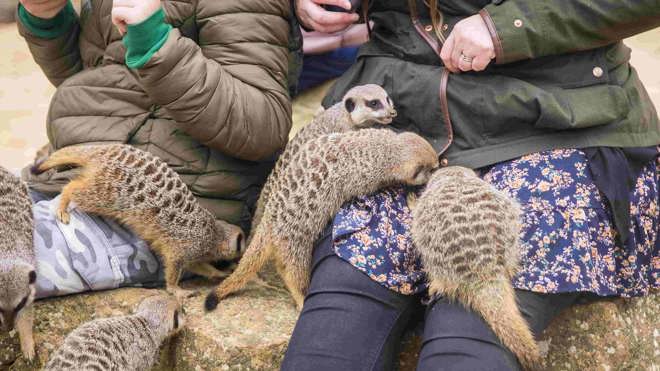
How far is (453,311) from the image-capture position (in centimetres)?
169

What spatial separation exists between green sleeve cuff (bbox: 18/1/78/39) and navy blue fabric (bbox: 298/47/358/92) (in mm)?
1336

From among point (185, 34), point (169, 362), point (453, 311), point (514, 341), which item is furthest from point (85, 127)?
point (514, 341)

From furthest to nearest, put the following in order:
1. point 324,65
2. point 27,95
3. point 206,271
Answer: point 27,95 → point 324,65 → point 206,271

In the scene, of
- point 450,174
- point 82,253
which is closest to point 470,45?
point 450,174

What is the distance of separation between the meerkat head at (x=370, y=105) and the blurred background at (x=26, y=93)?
1363 millimetres

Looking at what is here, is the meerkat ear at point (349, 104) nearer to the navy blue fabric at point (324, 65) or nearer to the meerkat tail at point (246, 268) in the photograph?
the meerkat tail at point (246, 268)

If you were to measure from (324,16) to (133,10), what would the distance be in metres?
0.57

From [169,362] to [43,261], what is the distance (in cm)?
46

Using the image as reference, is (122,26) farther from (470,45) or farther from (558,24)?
(558,24)

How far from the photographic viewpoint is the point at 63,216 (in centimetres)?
212

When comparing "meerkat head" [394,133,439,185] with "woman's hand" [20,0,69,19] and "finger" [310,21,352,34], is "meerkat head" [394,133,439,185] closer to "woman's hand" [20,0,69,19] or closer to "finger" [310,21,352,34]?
"finger" [310,21,352,34]

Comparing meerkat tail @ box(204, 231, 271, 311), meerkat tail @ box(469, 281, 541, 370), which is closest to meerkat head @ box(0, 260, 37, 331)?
meerkat tail @ box(204, 231, 271, 311)

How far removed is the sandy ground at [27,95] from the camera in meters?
3.74

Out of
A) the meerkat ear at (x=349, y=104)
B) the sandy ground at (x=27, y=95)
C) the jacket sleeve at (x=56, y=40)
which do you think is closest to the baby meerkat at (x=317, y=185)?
the meerkat ear at (x=349, y=104)
